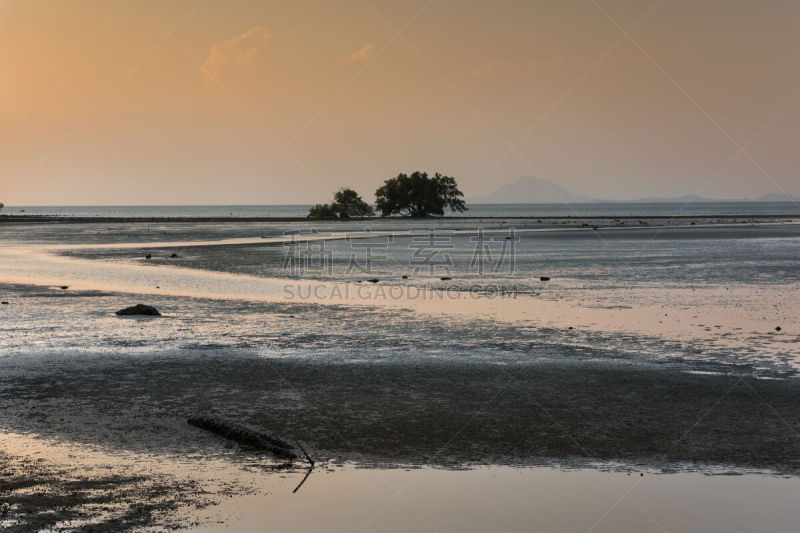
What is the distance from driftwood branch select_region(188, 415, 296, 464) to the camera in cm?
931

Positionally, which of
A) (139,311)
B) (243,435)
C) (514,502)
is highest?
(139,311)

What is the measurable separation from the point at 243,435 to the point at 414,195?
482ft

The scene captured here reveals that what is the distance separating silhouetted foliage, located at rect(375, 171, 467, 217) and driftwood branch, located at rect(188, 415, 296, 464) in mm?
144762

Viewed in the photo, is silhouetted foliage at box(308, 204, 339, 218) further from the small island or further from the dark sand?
the dark sand

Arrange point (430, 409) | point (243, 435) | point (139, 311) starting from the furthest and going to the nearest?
point (139, 311) → point (430, 409) → point (243, 435)

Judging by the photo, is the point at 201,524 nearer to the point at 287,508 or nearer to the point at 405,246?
the point at 287,508

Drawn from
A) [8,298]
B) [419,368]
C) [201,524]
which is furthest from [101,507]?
[8,298]

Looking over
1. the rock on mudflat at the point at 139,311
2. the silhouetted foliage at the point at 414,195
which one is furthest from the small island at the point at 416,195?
the rock on mudflat at the point at 139,311

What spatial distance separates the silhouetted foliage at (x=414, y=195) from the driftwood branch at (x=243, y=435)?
144762mm

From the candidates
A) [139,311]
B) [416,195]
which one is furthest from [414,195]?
A: [139,311]

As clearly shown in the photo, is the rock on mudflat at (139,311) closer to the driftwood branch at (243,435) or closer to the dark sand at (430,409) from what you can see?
the dark sand at (430,409)

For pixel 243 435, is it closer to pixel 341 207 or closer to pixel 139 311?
pixel 139 311

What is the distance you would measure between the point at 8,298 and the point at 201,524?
20419 mm

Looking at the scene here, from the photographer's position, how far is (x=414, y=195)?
511ft
